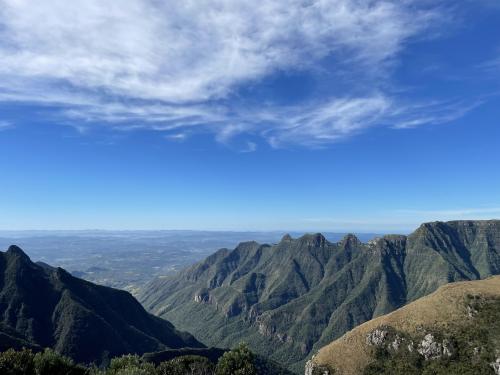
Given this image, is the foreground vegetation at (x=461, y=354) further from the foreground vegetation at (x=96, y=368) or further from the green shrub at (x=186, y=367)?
the foreground vegetation at (x=96, y=368)

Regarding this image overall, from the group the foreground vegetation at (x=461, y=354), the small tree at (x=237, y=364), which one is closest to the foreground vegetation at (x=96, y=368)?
the small tree at (x=237, y=364)

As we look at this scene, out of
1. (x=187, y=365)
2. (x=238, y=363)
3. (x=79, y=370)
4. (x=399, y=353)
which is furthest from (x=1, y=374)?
(x=399, y=353)

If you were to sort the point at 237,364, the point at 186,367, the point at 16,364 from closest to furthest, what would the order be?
the point at 16,364, the point at 237,364, the point at 186,367

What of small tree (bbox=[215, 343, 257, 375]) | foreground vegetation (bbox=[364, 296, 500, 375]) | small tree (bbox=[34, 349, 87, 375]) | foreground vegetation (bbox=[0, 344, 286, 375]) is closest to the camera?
foreground vegetation (bbox=[0, 344, 286, 375])

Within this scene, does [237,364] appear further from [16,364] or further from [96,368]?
[16,364]

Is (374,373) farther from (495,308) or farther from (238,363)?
(238,363)

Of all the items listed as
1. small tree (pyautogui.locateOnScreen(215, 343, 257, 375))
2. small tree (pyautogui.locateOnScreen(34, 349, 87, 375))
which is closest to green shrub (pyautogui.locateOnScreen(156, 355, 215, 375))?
small tree (pyautogui.locateOnScreen(215, 343, 257, 375))

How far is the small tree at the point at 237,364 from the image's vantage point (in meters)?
140

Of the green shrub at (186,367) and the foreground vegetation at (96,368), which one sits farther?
the green shrub at (186,367)

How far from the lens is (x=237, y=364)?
14412cm

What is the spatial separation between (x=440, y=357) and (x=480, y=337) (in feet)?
64.2

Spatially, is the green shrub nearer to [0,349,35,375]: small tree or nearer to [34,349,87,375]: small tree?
[34,349,87,375]: small tree

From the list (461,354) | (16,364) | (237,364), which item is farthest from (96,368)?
(461,354)

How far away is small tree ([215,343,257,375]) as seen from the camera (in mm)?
140375
